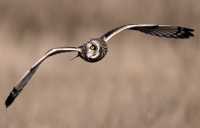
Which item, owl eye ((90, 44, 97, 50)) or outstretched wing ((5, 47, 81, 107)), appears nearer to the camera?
outstretched wing ((5, 47, 81, 107))

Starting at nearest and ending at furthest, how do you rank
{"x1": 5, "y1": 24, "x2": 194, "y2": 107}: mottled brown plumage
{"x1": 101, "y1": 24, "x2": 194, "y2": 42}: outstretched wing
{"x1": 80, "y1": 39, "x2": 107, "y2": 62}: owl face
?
{"x1": 101, "y1": 24, "x2": 194, "y2": 42}: outstretched wing, {"x1": 5, "y1": 24, "x2": 194, "y2": 107}: mottled brown plumage, {"x1": 80, "y1": 39, "x2": 107, "y2": 62}: owl face

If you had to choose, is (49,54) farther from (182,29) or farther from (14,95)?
(182,29)

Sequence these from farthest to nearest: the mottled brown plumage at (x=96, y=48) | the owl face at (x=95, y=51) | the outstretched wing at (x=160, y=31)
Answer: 1. the owl face at (x=95, y=51)
2. the mottled brown plumage at (x=96, y=48)
3. the outstretched wing at (x=160, y=31)

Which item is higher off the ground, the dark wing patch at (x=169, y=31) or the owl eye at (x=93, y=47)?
the owl eye at (x=93, y=47)

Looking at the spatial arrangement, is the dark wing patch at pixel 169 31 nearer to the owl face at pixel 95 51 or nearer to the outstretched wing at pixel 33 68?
the owl face at pixel 95 51

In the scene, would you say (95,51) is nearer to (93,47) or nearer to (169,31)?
(93,47)

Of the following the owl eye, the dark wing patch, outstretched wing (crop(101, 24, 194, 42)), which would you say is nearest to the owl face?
the owl eye

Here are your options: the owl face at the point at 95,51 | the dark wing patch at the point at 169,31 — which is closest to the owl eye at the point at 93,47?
the owl face at the point at 95,51

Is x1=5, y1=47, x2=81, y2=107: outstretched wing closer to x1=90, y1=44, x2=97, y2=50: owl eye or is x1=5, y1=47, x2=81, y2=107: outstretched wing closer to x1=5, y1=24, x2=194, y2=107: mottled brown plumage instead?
x1=5, y1=24, x2=194, y2=107: mottled brown plumage

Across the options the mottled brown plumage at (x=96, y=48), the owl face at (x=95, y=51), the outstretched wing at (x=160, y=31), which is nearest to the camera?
the outstretched wing at (x=160, y=31)
